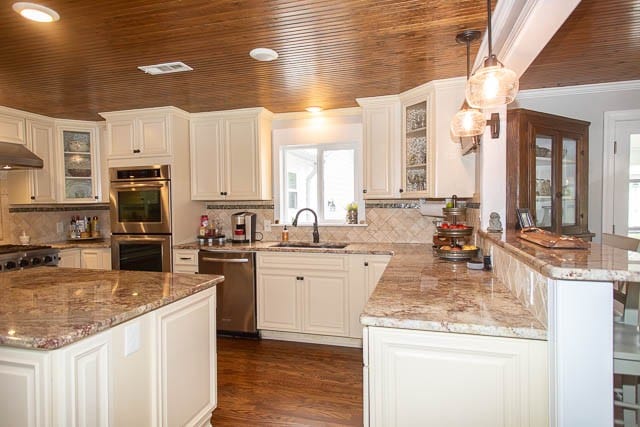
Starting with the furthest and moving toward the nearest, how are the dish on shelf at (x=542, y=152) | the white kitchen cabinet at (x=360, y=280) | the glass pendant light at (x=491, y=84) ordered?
the white kitchen cabinet at (x=360, y=280)
the dish on shelf at (x=542, y=152)
the glass pendant light at (x=491, y=84)

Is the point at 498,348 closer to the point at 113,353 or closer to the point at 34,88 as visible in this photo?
the point at 113,353

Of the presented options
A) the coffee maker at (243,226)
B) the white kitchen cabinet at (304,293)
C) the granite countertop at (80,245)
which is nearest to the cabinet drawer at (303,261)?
the white kitchen cabinet at (304,293)

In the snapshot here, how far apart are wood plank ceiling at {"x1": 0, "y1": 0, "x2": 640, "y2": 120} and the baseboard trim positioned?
2.22 m

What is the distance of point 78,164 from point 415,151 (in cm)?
371

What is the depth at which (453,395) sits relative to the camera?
1.29 metres

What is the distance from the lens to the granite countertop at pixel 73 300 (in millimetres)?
1196

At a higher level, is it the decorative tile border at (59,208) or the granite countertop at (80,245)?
the decorative tile border at (59,208)

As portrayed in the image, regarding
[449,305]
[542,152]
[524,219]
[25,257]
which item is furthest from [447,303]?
[25,257]

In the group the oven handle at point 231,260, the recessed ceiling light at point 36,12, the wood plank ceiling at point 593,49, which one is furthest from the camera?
the oven handle at point 231,260

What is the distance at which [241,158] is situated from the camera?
377 centimetres

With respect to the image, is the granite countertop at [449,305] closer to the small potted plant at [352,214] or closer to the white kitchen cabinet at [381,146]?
the white kitchen cabinet at [381,146]

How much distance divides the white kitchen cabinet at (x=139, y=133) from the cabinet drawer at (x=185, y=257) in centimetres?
99

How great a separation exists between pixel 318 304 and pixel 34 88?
9.91 ft

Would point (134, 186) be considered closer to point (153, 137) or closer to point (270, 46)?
point (153, 137)
